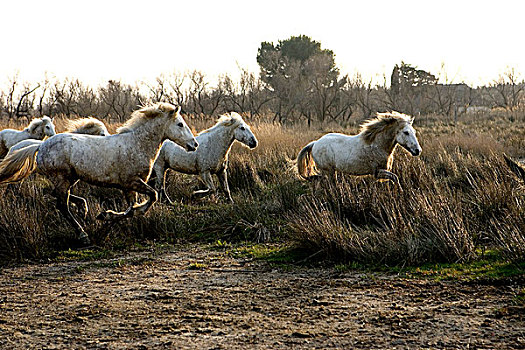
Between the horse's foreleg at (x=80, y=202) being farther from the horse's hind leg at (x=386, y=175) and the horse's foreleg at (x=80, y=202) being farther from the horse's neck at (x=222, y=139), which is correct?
the horse's hind leg at (x=386, y=175)

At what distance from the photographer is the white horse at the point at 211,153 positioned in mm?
10953

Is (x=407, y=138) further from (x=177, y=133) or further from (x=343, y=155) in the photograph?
(x=177, y=133)

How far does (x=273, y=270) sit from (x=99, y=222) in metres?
→ 2.96

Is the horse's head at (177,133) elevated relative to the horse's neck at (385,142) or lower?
elevated

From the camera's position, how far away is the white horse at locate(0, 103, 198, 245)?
768 cm

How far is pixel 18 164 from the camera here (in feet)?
25.7

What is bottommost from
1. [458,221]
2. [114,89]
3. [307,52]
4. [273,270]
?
[273,270]

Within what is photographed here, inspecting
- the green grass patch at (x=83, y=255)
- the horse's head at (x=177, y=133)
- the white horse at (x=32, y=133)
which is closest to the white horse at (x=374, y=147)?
the horse's head at (x=177, y=133)

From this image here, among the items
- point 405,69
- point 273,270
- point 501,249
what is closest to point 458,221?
point 501,249

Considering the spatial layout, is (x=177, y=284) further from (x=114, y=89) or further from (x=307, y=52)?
(x=307, y=52)

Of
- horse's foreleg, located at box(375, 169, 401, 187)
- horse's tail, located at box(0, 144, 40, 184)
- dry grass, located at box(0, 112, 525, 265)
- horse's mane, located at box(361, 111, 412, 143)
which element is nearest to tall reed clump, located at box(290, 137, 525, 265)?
dry grass, located at box(0, 112, 525, 265)

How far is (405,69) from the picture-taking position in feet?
179

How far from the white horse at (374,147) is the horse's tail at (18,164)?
5211mm

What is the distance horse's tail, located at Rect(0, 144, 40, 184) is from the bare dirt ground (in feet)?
5.03
